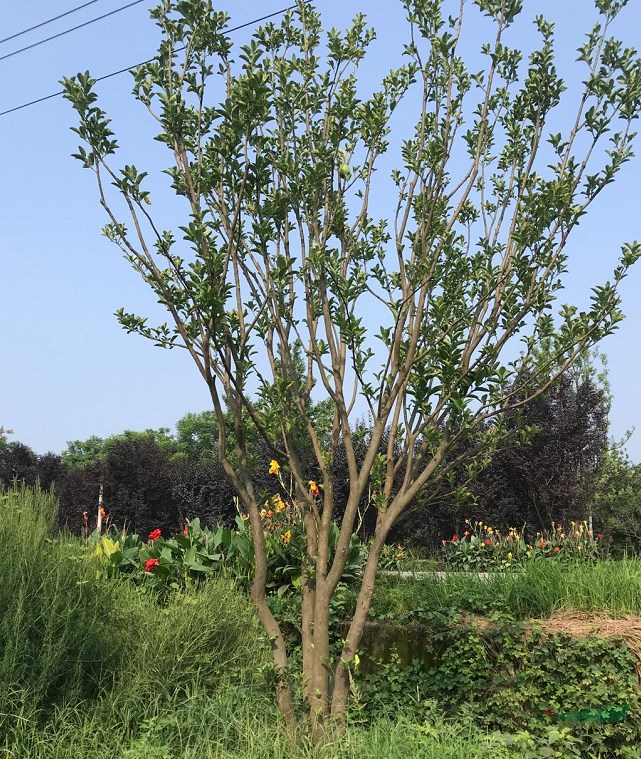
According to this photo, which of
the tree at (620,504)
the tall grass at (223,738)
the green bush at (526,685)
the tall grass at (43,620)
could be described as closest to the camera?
the tall grass at (223,738)

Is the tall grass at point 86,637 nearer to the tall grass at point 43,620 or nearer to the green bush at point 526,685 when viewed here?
the tall grass at point 43,620

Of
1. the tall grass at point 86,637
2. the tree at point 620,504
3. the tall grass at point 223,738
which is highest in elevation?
the tree at point 620,504

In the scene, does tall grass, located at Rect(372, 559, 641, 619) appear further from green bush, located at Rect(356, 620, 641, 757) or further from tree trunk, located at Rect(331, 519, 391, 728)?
tree trunk, located at Rect(331, 519, 391, 728)

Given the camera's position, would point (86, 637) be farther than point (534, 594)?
No

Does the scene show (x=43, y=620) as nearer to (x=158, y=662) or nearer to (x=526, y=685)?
(x=158, y=662)

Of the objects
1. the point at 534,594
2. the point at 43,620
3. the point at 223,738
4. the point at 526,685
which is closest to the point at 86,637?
the point at 43,620

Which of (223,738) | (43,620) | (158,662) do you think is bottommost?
(223,738)

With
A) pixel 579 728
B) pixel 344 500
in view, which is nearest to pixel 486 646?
pixel 579 728

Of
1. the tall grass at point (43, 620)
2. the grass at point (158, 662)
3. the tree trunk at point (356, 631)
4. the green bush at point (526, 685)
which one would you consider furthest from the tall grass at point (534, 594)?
the tall grass at point (43, 620)

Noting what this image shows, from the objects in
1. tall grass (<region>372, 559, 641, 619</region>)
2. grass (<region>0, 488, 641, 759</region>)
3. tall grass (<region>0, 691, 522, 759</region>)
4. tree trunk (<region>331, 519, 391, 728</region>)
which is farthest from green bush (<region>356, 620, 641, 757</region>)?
tree trunk (<region>331, 519, 391, 728</region>)

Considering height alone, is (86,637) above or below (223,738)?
above

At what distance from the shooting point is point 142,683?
178 inches

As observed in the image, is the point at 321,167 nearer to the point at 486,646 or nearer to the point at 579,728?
the point at 486,646

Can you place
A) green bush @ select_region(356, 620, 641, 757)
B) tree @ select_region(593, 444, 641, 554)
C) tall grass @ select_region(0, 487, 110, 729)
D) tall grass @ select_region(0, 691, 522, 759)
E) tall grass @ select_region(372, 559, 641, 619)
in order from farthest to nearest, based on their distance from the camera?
1. tree @ select_region(593, 444, 641, 554)
2. tall grass @ select_region(372, 559, 641, 619)
3. green bush @ select_region(356, 620, 641, 757)
4. tall grass @ select_region(0, 487, 110, 729)
5. tall grass @ select_region(0, 691, 522, 759)
